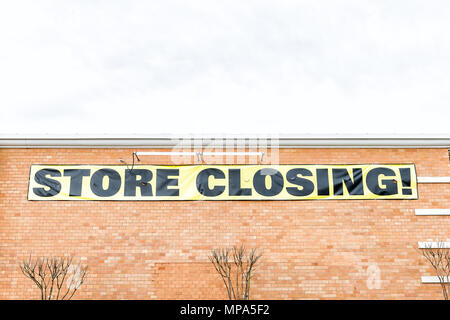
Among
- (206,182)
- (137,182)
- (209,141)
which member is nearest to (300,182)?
(206,182)

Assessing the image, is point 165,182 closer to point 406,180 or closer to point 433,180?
point 406,180

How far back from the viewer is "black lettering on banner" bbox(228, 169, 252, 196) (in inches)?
393

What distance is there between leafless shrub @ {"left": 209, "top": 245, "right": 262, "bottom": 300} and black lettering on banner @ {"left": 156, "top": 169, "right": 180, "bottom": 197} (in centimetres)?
181

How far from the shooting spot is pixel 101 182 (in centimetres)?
1003

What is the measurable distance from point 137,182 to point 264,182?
10.6ft

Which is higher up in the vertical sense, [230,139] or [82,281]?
[230,139]

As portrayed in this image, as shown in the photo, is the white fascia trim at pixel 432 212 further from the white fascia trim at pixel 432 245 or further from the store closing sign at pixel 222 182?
the white fascia trim at pixel 432 245

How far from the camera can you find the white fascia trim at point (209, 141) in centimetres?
995

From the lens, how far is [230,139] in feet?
33.0

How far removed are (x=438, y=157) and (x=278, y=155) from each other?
13.6 feet

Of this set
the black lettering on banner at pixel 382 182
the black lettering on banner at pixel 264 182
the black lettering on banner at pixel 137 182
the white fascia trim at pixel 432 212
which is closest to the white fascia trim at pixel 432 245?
the white fascia trim at pixel 432 212

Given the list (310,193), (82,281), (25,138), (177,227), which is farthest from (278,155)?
(25,138)
